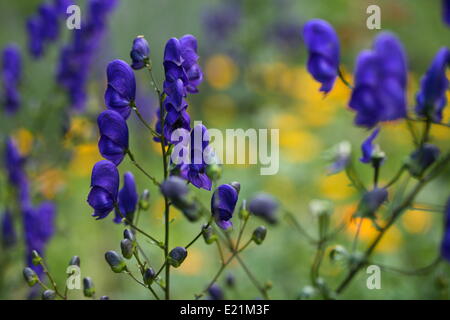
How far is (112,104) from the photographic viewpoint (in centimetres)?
138

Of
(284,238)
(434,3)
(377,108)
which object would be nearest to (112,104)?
(377,108)

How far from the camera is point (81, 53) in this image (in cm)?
252

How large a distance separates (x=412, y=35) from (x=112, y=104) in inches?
202

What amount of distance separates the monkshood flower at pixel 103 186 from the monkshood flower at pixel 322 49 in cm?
54

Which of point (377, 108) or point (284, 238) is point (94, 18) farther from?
point (377, 108)

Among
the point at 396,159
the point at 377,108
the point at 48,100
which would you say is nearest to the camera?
the point at 377,108

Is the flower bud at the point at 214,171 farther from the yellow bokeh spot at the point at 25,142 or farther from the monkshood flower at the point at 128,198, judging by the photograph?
the yellow bokeh spot at the point at 25,142

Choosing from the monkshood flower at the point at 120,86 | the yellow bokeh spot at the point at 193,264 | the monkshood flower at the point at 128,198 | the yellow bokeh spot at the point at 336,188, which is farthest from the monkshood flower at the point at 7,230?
the yellow bokeh spot at the point at 336,188

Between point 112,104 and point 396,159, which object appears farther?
point 396,159

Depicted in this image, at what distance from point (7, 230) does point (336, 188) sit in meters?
1.72

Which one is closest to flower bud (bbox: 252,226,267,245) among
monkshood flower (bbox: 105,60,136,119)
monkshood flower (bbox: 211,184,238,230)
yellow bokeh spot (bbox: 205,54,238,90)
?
monkshood flower (bbox: 211,184,238,230)

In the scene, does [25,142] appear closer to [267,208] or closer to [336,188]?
[336,188]

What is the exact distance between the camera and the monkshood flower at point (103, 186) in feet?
4.51

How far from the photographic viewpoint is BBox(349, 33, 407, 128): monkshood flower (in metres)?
1.22
